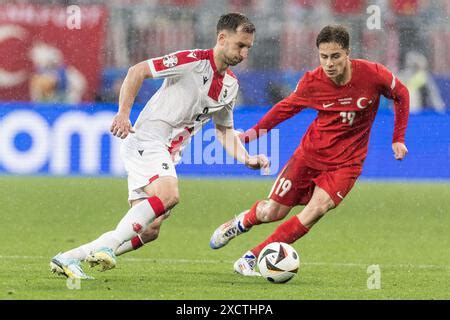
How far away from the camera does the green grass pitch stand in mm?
7477

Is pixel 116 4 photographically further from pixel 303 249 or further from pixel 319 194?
pixel 319 194

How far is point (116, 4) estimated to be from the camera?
18594mm

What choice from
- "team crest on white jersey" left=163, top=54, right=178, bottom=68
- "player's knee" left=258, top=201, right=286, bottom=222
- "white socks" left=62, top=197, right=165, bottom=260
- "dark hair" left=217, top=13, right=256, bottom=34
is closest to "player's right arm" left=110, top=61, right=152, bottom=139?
"team crest on white jersey" left=163, top=54, right=178, bottom=68

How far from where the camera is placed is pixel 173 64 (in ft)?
26.0

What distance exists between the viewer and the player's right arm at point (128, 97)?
7332mm

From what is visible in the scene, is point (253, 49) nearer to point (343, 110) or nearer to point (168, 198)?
point (343, 110)

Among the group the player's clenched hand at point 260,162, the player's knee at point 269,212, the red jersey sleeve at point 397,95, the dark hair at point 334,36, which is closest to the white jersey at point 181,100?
the player's clenched hand at point 260,162

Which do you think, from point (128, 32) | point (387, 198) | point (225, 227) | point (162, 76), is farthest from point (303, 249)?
point (128, 32)

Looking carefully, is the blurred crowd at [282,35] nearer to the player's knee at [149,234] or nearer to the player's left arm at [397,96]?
the player's left arm at [397,96]

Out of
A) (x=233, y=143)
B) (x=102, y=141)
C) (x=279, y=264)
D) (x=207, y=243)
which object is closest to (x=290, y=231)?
(x=279, y=264)

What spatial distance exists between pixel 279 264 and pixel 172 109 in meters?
1.30

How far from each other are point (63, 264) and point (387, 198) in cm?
897

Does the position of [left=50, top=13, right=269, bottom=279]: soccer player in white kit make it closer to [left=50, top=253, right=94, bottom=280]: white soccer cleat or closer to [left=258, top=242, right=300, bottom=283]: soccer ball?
[left=50, top=253, right=94, bottom=280]: white soccer cleat

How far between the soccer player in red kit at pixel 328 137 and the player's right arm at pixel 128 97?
1.16 metres
